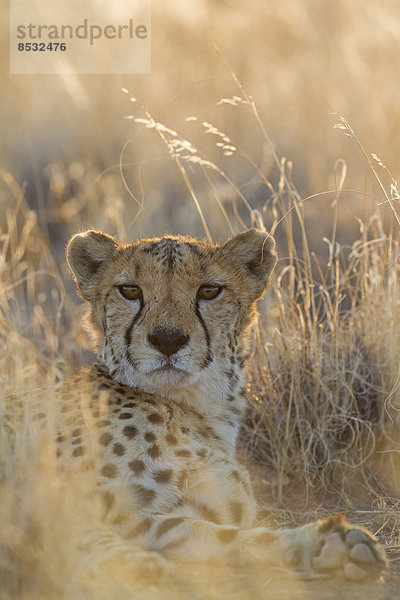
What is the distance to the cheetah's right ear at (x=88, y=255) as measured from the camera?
3.28m

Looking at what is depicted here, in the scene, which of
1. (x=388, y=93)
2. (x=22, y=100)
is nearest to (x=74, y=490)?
(x=388, y=93)

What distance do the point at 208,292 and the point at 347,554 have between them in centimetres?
114

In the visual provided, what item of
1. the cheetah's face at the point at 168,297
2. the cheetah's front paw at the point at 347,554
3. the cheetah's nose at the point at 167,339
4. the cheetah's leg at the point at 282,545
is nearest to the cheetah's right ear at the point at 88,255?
the cheetah's face at the point at 168,297

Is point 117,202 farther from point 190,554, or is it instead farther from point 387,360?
point 190,554

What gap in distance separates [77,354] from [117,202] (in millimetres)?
852

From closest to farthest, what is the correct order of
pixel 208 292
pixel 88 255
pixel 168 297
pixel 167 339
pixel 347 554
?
pixel 347 554 < pixel 167 339 < pixel 168 297 < pixel 208 292 < pixel 88 255

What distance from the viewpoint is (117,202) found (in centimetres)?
490

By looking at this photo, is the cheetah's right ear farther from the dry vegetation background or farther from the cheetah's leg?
the cheetah's leg

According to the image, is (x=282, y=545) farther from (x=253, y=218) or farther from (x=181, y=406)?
(x=253, y=218)

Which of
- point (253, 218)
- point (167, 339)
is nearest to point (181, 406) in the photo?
point (167, 339)

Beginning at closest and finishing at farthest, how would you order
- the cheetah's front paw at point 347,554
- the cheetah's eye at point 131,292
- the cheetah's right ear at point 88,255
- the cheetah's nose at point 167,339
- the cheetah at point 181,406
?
the cheetah's front paw at point 347,554
the cheetah at point 181,406
the cheetah's nose at point 167,339
the cheetah's eye at point 131,292
the cheetah's right ear at point 88,255

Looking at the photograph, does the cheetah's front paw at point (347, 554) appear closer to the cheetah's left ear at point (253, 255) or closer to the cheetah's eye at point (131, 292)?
the cheetah's eye at point (131, 292)

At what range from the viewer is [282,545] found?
230 centimetres

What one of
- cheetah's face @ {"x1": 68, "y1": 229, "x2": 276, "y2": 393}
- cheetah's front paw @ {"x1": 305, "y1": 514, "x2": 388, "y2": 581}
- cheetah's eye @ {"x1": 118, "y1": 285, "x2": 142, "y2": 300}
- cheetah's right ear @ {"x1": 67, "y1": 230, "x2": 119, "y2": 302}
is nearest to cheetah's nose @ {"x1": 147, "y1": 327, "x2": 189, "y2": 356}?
cheetah's face @ {"x1": 68, "y1": 229, "x2": 276, "y2": 393}
